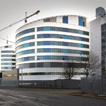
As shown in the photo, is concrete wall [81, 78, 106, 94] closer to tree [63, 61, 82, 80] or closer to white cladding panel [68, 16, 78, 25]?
tree [63, 61, 82, 80]

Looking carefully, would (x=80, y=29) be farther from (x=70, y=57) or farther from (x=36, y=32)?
(x=36, y=32)

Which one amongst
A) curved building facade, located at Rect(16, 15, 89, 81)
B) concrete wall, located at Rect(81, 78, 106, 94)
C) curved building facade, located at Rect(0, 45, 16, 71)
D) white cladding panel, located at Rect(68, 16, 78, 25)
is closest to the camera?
concrete wall, located at Rect(81, 78, 106, 94)

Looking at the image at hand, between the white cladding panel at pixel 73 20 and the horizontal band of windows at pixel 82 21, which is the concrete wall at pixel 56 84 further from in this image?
the horizontal band of windows at pixel 82 21

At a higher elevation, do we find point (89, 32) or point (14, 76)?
point (89, 32)

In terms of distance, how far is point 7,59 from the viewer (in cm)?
14550

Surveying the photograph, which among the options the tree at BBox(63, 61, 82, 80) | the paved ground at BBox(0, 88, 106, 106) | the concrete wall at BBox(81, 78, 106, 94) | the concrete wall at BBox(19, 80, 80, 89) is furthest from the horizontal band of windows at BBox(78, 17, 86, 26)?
the paved ground at BBox(0, 88, 106, 106)

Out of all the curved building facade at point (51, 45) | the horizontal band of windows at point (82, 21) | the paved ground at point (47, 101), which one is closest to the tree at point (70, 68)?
the curved building facade at point (51, 45)

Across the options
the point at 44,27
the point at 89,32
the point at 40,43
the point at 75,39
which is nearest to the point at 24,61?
the point at 40,43

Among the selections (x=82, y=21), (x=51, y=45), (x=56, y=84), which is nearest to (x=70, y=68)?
(x=51, y=45)

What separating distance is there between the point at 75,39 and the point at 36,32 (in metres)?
17.3

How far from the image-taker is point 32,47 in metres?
84.2

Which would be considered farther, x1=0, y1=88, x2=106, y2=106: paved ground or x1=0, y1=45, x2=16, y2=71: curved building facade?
x1=0, y1=45, x2=16, y2=71: curved building facade

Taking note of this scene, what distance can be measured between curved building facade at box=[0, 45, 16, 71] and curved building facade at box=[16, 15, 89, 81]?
191 feet

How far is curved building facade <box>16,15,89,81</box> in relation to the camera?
266 ft
